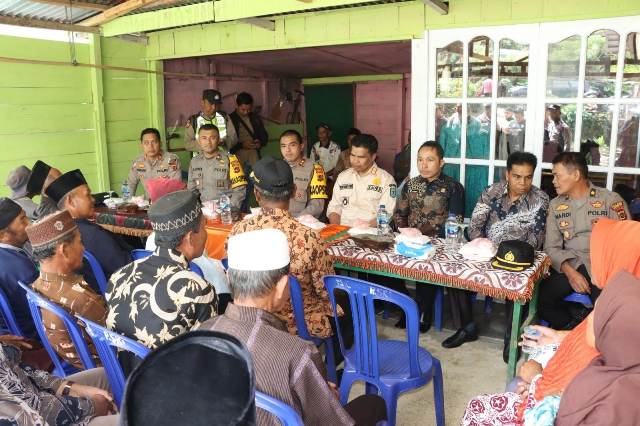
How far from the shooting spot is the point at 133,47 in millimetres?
6199

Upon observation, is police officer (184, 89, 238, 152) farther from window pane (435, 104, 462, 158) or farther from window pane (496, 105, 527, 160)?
window pane (496, 105, 527, 160)

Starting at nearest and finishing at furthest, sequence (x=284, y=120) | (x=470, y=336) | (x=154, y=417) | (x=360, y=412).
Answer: (x=154, y=417) → (x=360, y=412) → (x=470, y=336) → (x=284, y=120)

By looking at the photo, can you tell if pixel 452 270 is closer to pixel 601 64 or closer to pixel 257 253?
pixel 257 253

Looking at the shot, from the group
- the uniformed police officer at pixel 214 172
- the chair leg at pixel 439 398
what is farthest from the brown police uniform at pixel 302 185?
the chair leg at pixel 439 398

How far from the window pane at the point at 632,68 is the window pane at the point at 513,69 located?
680mm

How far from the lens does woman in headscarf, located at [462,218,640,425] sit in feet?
5.92

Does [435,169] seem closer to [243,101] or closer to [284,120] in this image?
[243,101]

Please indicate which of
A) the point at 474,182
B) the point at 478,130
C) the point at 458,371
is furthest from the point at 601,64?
the point at 458,371

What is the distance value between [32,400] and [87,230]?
5.32 feet

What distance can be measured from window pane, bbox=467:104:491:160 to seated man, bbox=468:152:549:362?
3.07 ft

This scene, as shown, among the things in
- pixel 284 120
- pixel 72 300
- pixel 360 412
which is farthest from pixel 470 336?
pixel 284 120

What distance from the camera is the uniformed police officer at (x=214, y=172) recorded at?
5113mm

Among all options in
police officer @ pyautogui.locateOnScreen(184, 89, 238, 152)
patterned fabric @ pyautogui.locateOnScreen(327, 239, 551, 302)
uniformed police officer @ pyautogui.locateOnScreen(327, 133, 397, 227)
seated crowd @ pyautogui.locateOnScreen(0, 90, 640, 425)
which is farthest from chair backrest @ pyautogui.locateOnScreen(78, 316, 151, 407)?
police officer @ pyautogui.locateOnScreen(184, 89, 238, 152)

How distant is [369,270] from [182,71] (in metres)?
4.81
